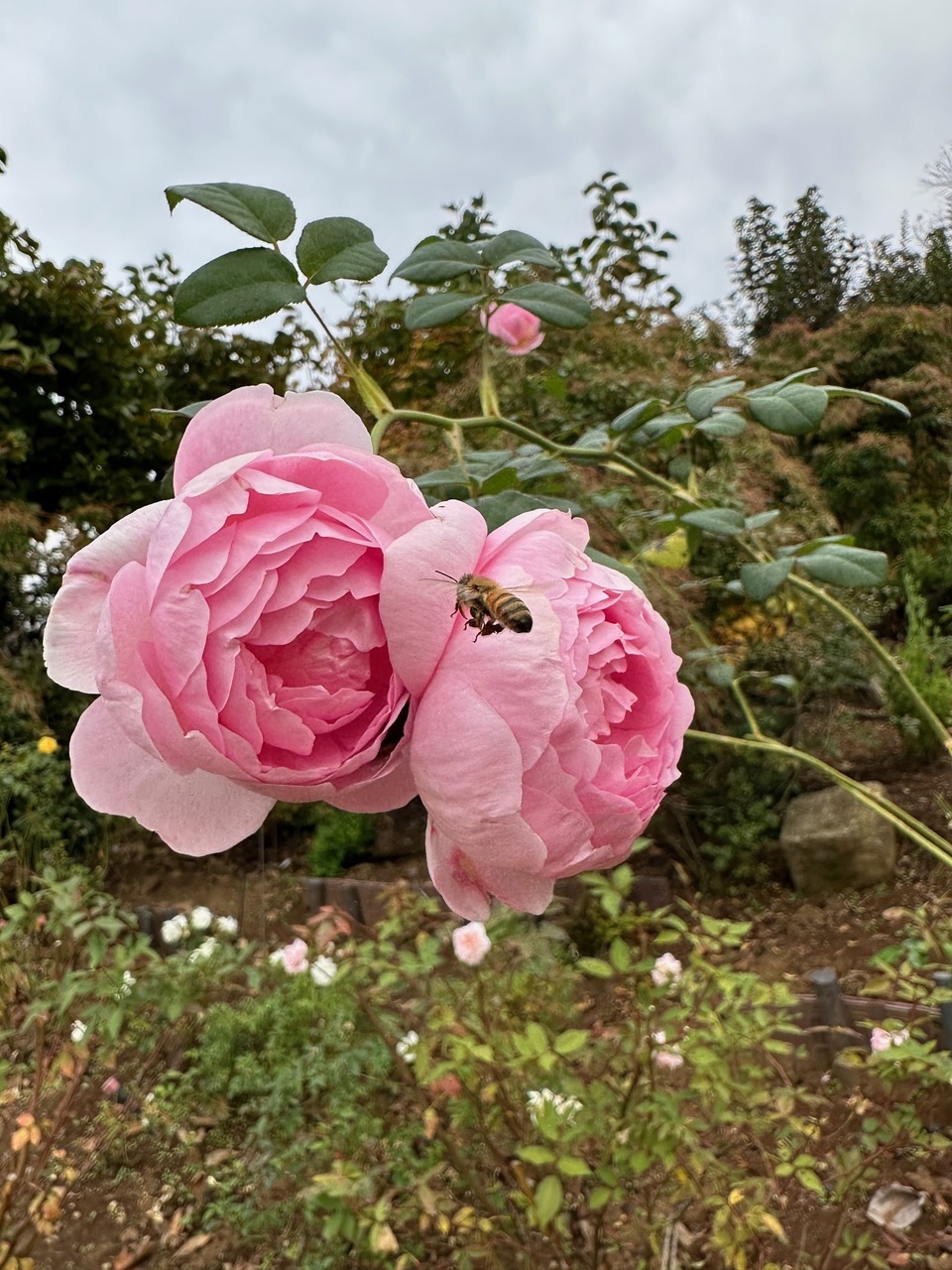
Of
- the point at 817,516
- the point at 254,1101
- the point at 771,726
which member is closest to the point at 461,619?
the point at 254,1101

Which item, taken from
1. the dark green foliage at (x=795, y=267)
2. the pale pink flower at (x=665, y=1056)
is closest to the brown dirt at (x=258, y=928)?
the pale pink flower at (x=665, y=1056)

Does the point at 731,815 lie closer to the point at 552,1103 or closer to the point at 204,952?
the point at 204,952

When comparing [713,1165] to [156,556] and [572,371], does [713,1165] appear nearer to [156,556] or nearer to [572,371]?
[156,556]

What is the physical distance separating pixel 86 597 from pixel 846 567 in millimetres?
682

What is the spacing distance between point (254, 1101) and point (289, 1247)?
369mm

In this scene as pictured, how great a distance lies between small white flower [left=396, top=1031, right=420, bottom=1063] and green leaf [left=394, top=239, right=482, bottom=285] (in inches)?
52.1

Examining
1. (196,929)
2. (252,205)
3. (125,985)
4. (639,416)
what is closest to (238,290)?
(252,205)

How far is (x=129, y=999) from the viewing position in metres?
1.65

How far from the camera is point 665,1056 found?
1437 millimetres

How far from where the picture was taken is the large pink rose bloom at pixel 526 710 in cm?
28

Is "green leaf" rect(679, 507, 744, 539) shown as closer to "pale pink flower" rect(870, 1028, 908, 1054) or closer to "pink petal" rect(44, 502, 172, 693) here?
"pink petal" rect(44, 502, 172, 693)

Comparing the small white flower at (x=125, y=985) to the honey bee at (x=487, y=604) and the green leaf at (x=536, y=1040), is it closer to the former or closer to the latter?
the green leaf at (x=536, y=1040)

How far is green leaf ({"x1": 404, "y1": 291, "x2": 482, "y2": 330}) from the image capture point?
586mm

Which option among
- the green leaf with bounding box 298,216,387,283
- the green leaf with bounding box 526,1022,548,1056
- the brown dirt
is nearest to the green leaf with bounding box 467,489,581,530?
the green leaf with bounding box 298,216,387,283
